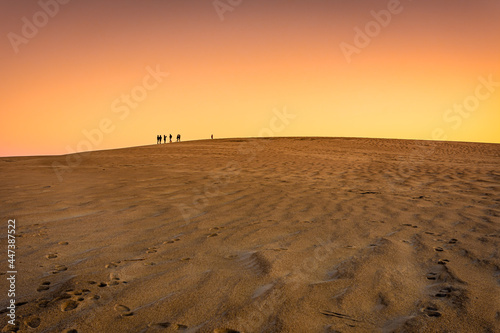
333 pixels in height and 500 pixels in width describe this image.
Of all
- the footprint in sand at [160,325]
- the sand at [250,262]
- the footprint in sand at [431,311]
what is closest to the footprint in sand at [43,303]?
the sand at [250,262]

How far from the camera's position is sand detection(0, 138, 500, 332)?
7.11 feet

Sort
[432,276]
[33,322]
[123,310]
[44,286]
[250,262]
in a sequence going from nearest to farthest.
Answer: [33,322] < [123,310] < [44,286] < [432,276] < [250,262]

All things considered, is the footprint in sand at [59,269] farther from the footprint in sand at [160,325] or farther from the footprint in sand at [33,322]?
the footprint in sand at [160,325]

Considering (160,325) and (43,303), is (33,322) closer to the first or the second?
(43,303)

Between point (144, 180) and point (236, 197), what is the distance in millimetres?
2976

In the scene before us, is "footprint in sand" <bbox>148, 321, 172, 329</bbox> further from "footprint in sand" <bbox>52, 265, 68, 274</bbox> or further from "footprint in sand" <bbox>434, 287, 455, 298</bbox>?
"footprint in sand" <bbox>434, 287, 455, 298</bbox>

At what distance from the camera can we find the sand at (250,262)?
2.17m

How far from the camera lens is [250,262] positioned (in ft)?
10.2

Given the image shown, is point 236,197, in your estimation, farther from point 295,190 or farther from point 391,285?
point 391,285

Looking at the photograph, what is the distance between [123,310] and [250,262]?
1.21m

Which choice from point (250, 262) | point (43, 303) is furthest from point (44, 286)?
point (250, 262)

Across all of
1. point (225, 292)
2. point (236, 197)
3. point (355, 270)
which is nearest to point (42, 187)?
point (236, 197)

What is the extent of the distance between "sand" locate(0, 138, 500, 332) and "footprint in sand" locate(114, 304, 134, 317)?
11mm

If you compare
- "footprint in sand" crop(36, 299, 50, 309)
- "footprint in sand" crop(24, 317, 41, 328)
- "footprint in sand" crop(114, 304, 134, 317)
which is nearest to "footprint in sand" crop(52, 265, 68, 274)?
"footprint in sand" crop(36, 299, 50, 309)
